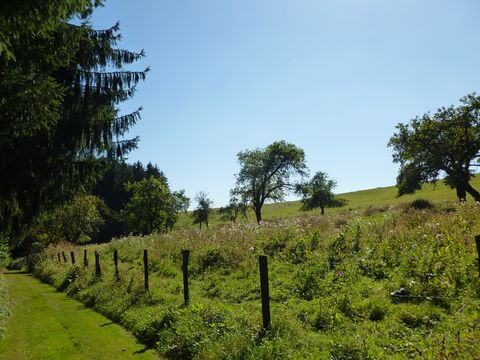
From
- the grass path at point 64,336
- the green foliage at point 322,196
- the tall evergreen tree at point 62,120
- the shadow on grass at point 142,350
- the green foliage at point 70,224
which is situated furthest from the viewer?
the green foliage at point 322,196

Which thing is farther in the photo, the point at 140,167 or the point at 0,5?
the point at 140,167

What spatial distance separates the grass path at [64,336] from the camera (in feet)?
29.5

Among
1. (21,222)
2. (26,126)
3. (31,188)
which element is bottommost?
(21,222)

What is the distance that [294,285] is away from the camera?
36.4 ft

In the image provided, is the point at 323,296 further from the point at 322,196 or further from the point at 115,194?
the point at 115,194

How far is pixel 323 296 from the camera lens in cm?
984

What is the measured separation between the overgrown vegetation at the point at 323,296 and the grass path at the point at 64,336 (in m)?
0.51

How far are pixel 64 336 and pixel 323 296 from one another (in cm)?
765

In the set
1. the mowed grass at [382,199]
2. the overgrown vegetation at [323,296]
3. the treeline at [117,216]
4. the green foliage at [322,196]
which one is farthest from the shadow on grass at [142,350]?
the green foliage at [322,196]

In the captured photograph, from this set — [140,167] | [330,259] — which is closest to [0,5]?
[330,259]

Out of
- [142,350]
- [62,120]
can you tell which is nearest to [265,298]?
[142,350]

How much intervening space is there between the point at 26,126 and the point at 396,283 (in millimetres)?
9568

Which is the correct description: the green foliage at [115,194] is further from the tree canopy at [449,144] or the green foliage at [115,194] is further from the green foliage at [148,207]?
the tree canopy at [449,144]

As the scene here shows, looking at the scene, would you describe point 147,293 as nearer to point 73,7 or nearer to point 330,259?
point 330,259
